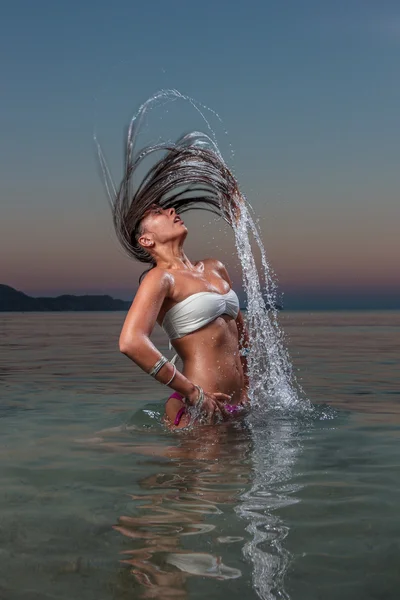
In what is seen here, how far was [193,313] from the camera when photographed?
588 cm

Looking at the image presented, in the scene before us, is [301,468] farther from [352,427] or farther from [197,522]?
[352,427]

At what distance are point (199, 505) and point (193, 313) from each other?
2130mm

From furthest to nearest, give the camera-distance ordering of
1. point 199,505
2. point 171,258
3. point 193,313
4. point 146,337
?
point 171,258 → point 193,313 → point 146,337 → point 199,505

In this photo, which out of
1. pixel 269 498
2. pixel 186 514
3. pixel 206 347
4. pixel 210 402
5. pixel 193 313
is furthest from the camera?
pixel 206 347

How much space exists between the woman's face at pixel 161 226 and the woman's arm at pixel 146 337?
20.7 inches

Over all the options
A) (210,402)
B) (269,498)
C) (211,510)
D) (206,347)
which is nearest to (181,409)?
(210,402)

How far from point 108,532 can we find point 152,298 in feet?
7.72

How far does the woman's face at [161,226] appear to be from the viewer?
6148 millimetres

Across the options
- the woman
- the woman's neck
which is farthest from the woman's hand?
the woman's neck

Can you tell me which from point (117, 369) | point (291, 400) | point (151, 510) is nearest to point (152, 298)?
point (151, 510)

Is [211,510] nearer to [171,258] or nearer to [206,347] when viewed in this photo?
[206,347]

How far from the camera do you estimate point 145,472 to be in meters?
4.83

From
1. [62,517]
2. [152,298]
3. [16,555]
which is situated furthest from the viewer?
[152,298]

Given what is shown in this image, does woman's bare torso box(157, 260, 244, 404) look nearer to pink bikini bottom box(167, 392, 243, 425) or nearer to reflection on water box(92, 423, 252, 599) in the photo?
pink bikini bottom box(167, 392, 243, 425)
